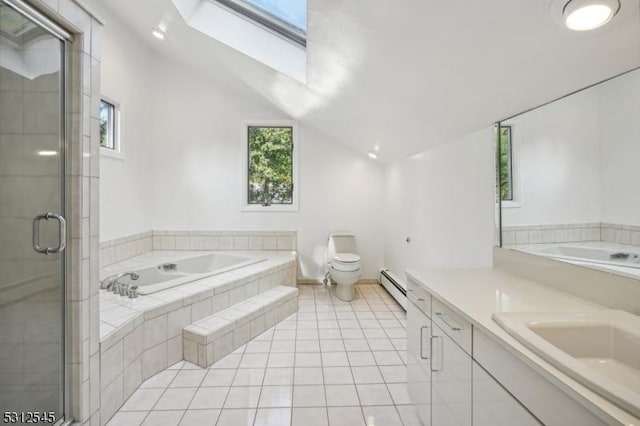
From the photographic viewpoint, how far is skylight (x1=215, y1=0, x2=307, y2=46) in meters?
2.08

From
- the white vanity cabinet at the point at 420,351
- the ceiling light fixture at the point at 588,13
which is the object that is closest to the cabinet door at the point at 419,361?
the white vanity cabinet at the point at 420,351

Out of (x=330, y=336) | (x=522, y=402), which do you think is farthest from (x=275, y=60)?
(x=522, y=402)

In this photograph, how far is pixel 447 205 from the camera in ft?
7.70

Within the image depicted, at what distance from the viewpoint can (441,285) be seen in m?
1.39

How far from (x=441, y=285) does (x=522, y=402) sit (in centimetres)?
63

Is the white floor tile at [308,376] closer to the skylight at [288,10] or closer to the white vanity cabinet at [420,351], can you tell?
the white vanity cabinet at [420,351]

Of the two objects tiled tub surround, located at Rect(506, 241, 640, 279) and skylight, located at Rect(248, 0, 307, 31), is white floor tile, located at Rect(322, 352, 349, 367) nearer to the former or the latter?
tiled tub surround, located at Rect(506, 241, 640, 279)

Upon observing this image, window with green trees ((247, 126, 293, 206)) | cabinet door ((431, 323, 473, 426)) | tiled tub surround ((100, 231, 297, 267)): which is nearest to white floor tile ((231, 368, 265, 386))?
cabinet door ((431, 323, 473, 426))

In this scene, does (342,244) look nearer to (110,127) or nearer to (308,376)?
(308,376)

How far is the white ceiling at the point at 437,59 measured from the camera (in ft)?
3.19

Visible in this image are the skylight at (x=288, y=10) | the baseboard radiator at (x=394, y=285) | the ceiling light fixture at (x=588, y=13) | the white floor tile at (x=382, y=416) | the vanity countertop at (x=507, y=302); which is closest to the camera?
the vanity countertop at (x=507, y=302)

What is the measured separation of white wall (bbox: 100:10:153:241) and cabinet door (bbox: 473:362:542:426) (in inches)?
133

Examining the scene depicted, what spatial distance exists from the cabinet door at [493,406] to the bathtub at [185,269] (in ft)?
7.52

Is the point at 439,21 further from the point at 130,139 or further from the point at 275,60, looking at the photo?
the point at 130,139
